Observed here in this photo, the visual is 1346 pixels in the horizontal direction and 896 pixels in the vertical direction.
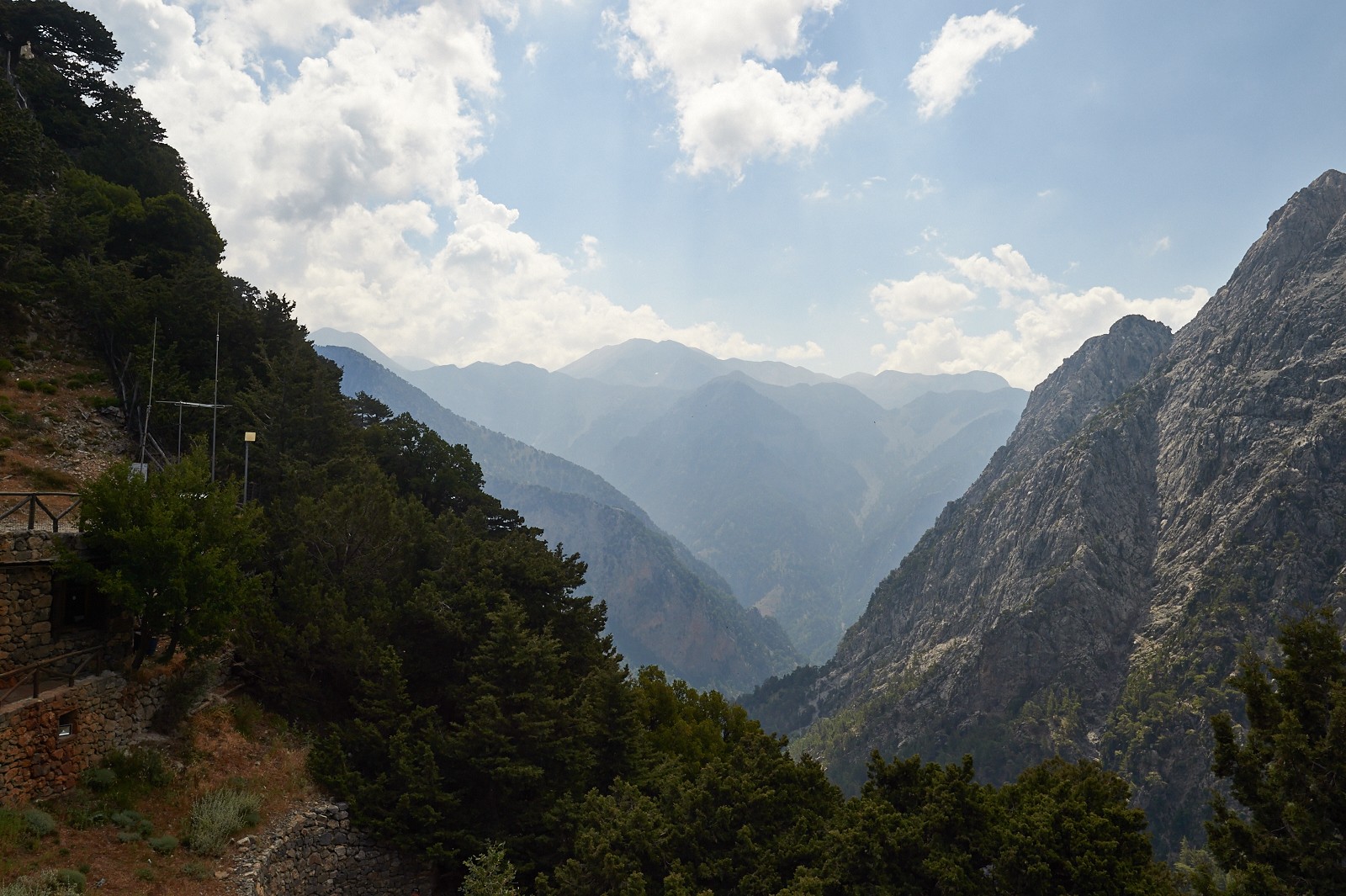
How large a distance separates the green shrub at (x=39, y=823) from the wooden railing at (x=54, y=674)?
2.73 meters

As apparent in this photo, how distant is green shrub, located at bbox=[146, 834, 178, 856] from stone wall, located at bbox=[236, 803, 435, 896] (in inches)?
63.7

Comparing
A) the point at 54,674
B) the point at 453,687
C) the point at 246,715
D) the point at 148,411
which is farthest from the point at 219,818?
the point at 148,411

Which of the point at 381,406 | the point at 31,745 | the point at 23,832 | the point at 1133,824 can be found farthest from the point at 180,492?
the point at 381,406

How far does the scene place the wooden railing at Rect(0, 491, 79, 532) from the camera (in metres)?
19.0

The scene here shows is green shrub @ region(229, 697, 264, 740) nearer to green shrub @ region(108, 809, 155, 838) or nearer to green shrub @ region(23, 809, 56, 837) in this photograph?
green shrub @ region(108, 809, 155, 838)

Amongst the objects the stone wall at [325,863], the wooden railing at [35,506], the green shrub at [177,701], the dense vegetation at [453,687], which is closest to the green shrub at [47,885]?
the stone wall at [325,863]

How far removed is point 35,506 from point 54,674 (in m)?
6.03

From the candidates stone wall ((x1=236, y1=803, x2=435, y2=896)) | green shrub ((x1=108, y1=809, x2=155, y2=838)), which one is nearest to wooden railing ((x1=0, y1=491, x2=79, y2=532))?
green shrub ((x1=108, y1=809, x2=155, y2=838))

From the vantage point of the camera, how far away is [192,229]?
1741 inches

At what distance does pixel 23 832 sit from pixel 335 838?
7446mm

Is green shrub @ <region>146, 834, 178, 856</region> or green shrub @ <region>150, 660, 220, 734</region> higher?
green shrub @ <region>150, 660, 220, 734</region>

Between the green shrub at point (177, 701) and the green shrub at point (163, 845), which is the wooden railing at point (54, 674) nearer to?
the green shrub at point (177, 701)

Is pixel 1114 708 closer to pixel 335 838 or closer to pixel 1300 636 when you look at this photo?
pixel 1300 636

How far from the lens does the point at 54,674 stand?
19047 mm
